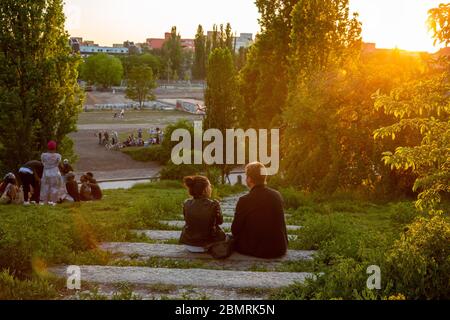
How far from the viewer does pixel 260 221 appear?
6.90 meters

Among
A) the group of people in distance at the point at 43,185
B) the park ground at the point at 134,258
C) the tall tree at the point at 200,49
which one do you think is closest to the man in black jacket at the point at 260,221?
the park ground at the point at 134,258

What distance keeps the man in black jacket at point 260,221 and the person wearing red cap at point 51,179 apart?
6.99m

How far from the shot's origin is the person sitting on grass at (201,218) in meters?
7.16

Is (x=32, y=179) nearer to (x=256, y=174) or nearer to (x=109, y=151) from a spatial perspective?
(x=256, y=174)

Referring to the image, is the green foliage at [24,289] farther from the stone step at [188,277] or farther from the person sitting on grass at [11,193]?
the person sitting on grass at [11,193]

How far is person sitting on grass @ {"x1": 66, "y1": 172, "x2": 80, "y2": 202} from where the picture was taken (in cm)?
1301

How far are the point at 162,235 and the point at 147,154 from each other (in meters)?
25.4

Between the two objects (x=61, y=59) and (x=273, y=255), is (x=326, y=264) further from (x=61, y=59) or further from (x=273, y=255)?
(x=61, y=59)

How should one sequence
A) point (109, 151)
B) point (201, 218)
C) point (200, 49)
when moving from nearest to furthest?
point (201, 218) → point (109, 151) → point (200, 49)

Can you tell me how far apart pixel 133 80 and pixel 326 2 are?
57727 mm

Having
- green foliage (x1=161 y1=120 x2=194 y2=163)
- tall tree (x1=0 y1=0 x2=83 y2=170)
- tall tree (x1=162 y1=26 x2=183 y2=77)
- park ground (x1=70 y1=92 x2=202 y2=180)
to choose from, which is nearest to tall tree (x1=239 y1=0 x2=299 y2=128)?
green foliage (x1=161 y1=120 x2=194 y2=163)

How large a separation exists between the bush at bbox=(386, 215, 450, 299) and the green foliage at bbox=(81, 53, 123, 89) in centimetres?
11025

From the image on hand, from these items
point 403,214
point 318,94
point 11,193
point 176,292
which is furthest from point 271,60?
point 176,292

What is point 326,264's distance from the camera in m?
6.59
